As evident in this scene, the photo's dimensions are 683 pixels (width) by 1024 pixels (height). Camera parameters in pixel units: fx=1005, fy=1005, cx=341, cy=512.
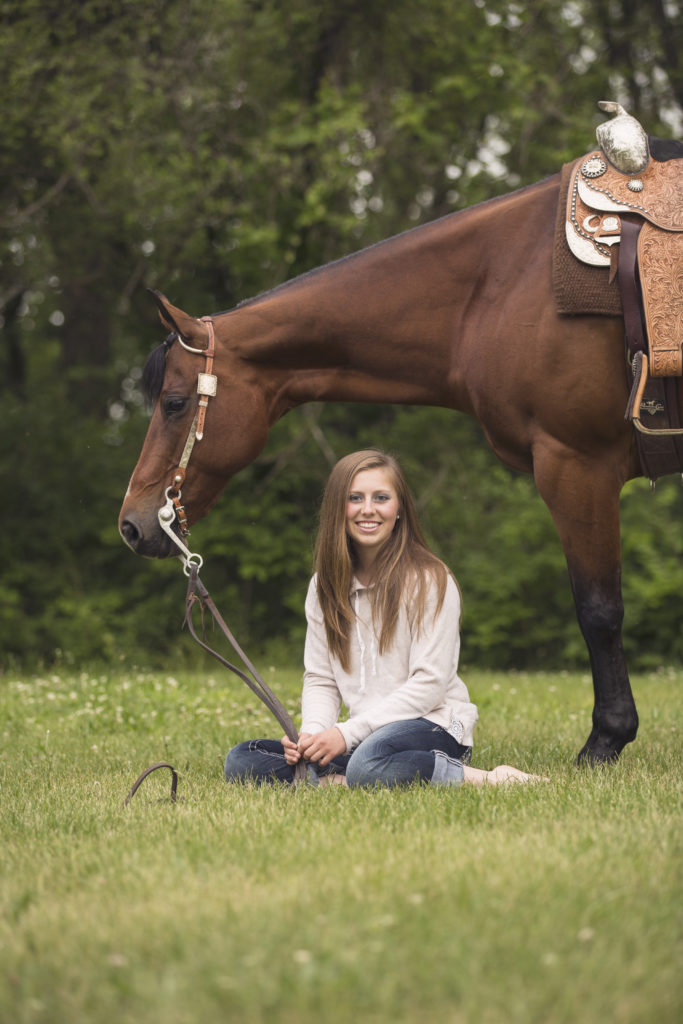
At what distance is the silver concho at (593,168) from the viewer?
358cm

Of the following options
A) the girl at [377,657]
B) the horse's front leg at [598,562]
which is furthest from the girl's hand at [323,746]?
the horse's front leg at [598,562]

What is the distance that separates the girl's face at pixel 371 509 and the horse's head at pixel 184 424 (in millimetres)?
586

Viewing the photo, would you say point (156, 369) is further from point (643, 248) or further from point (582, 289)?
point (643, 248)

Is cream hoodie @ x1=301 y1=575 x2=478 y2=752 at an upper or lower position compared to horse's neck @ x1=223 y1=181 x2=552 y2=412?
lower

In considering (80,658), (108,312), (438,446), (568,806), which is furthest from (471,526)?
(568,806)

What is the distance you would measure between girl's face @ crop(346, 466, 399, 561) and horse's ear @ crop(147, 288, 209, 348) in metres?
0.86

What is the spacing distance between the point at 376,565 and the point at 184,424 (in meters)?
0.96

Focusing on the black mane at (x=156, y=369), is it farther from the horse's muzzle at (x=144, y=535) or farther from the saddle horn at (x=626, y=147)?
the saddle horn at (x=626, y=147)

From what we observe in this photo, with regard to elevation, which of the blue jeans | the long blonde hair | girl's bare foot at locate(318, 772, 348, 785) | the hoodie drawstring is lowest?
girl's bare foot at locate(318, 772, 348, 785)

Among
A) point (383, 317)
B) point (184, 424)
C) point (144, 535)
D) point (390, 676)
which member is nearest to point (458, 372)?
point (383, 317)

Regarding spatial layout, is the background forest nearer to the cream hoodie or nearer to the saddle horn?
the cream hoodie

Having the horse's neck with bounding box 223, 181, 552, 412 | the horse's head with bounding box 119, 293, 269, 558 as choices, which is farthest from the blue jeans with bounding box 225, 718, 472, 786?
the horse's neck with bounding box 223, 181, 552, 412

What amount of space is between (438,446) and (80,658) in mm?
4919

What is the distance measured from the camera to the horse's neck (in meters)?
3.87
